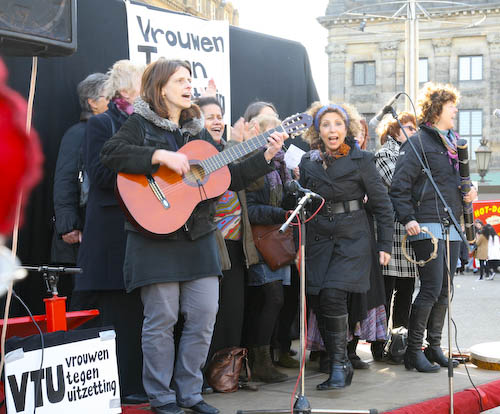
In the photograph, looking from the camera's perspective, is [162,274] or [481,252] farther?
[481,252]

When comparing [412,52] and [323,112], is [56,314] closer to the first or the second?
[323,112]

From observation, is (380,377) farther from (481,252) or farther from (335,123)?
(481,252)

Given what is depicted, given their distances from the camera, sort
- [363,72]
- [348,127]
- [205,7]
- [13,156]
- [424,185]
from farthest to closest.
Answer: [363,72]
[205,7]
[424,185]
[348,127]
[13,156]

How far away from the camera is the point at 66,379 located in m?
3.33

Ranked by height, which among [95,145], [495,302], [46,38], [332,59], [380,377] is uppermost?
[332,59]

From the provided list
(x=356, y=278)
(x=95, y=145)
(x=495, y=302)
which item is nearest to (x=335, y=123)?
(x=356, y=278)

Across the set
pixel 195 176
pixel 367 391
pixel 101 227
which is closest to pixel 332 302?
pixel 367 391

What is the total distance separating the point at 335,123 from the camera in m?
4.80

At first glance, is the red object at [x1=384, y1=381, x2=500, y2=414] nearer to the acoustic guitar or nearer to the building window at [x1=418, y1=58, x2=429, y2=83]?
the acoustic guitar

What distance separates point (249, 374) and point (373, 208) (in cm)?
142

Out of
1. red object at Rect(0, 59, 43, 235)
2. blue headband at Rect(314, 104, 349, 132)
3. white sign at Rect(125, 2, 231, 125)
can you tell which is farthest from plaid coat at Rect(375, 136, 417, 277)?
red object at Rect(0, 59, 43, 235)

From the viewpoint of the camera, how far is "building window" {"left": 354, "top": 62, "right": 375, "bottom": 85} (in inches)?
1829

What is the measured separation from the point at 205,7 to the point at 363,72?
11.9 m

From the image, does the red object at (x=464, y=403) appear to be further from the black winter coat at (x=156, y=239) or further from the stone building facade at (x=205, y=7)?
the stone building facade at (x=205, y=7)
